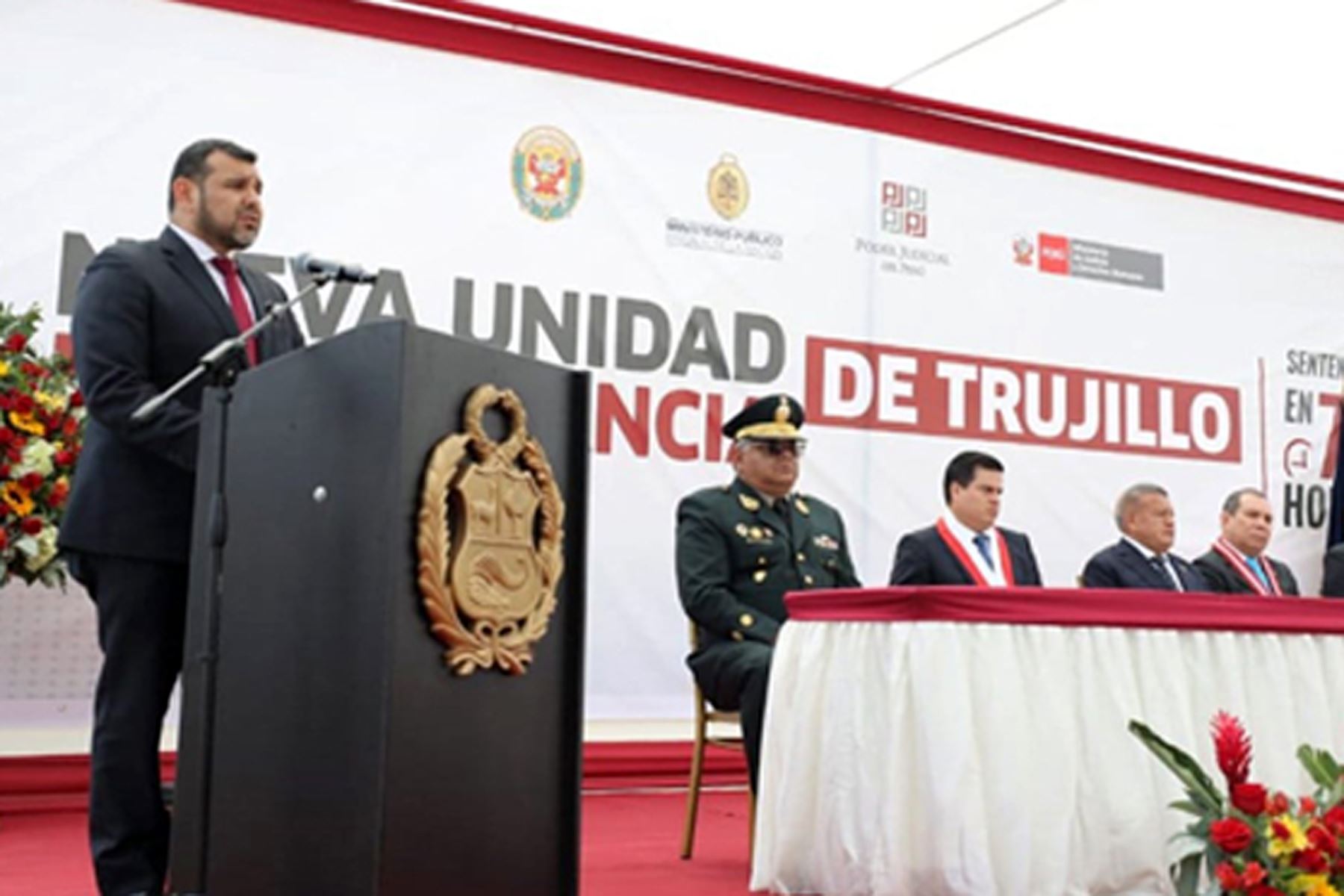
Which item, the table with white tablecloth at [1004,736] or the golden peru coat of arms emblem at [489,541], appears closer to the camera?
the golden peru coat of arms emblem at [489,541]

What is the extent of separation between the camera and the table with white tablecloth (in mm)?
2678

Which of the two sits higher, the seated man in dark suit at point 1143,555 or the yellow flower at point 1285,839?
the seated man in dark suit at point 1143,555

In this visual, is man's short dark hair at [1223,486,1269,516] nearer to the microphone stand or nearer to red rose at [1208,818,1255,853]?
red rose at [1208,818,1255,853]

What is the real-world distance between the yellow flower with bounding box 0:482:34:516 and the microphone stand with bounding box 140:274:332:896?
64.5 inches

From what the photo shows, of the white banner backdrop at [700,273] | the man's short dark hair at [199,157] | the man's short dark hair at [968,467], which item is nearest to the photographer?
the man's short dark hair at [199,157]

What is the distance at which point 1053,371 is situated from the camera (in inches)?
208

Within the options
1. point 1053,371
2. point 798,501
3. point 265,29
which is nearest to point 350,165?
point 265,29

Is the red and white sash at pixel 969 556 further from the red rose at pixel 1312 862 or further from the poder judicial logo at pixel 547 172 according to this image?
the red rose at pixel 1312 862

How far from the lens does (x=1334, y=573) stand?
17.5ft

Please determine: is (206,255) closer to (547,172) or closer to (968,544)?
(547,172)

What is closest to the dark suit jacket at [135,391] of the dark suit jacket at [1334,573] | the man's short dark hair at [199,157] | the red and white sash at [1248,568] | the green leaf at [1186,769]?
the man's short dark hair at [199,157]

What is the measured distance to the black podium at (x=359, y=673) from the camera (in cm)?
163

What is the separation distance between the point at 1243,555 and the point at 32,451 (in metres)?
3.78

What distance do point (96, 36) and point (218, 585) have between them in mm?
2566
